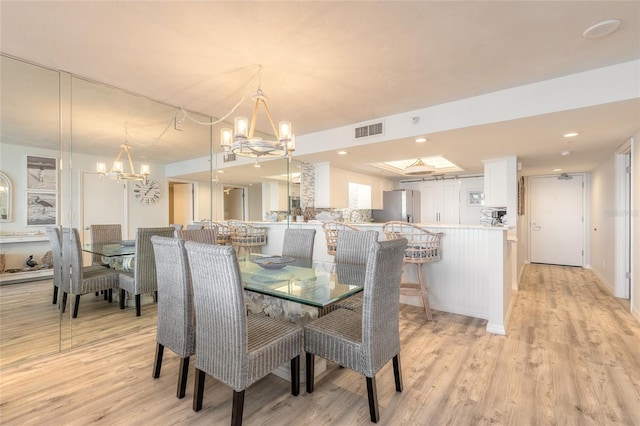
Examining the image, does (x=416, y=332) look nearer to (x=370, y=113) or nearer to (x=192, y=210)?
(x=370, y=113)

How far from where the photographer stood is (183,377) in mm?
1804

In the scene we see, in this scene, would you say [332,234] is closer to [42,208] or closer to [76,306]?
[76,306]

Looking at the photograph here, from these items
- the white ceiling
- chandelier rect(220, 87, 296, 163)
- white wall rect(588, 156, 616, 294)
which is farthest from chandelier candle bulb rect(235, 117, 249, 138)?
white wall rect(588, 156, 616, 294)

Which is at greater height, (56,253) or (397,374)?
(56,253)

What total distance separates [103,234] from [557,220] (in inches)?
327

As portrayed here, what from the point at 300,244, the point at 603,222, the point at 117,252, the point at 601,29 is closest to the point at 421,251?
Result: the point at 300,244

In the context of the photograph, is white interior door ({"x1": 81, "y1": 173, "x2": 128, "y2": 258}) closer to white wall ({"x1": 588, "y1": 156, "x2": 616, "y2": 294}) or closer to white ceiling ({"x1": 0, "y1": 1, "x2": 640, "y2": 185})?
white ceiling ({"x1": 0, "y1": 1, "x2": 640, "y2": 185})

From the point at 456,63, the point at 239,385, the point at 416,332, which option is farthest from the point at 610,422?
the point at 456,63

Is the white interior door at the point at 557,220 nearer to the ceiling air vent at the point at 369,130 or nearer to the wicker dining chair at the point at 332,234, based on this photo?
the ceiling air vent at the point at 369,130

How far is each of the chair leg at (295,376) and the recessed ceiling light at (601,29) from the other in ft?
9.38

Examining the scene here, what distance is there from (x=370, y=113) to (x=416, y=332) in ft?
8.27

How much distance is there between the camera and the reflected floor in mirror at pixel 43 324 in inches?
95.0

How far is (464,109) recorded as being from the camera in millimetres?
3150

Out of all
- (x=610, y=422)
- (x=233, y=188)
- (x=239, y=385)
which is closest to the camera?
(x=239, y=385)
